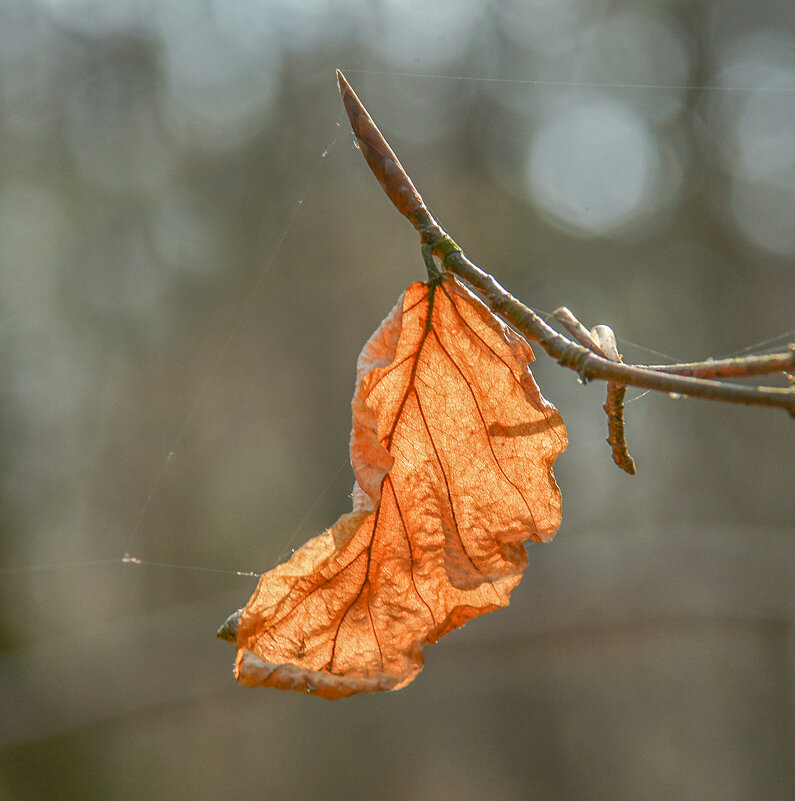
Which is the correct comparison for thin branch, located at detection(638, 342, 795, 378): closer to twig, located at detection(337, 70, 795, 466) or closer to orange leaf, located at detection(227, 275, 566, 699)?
twig, located at detection(337, 70, 795, 466)

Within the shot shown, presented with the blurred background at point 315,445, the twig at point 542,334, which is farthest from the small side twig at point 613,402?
the blurred background at point 315,445

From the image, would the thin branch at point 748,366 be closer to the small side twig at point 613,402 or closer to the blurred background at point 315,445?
the small side twig at point 613,402

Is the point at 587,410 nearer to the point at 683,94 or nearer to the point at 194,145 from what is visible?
the point at 683,94

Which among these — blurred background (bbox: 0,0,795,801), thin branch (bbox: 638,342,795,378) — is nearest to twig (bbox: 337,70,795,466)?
thin branch (bbox: 638,342,795,378)

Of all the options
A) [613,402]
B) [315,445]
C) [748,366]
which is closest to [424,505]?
[613,402]

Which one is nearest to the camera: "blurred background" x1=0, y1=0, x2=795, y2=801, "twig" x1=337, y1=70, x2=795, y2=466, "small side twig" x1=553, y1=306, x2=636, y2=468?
"twig" x1=337, y1=70, x2=795, y2=466

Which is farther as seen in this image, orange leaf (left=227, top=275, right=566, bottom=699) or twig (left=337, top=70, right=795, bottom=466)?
orange leaf (left=227, top=275, right=566, bottom=699)

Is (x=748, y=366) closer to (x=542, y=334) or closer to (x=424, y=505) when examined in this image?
(x=542, y=334)
